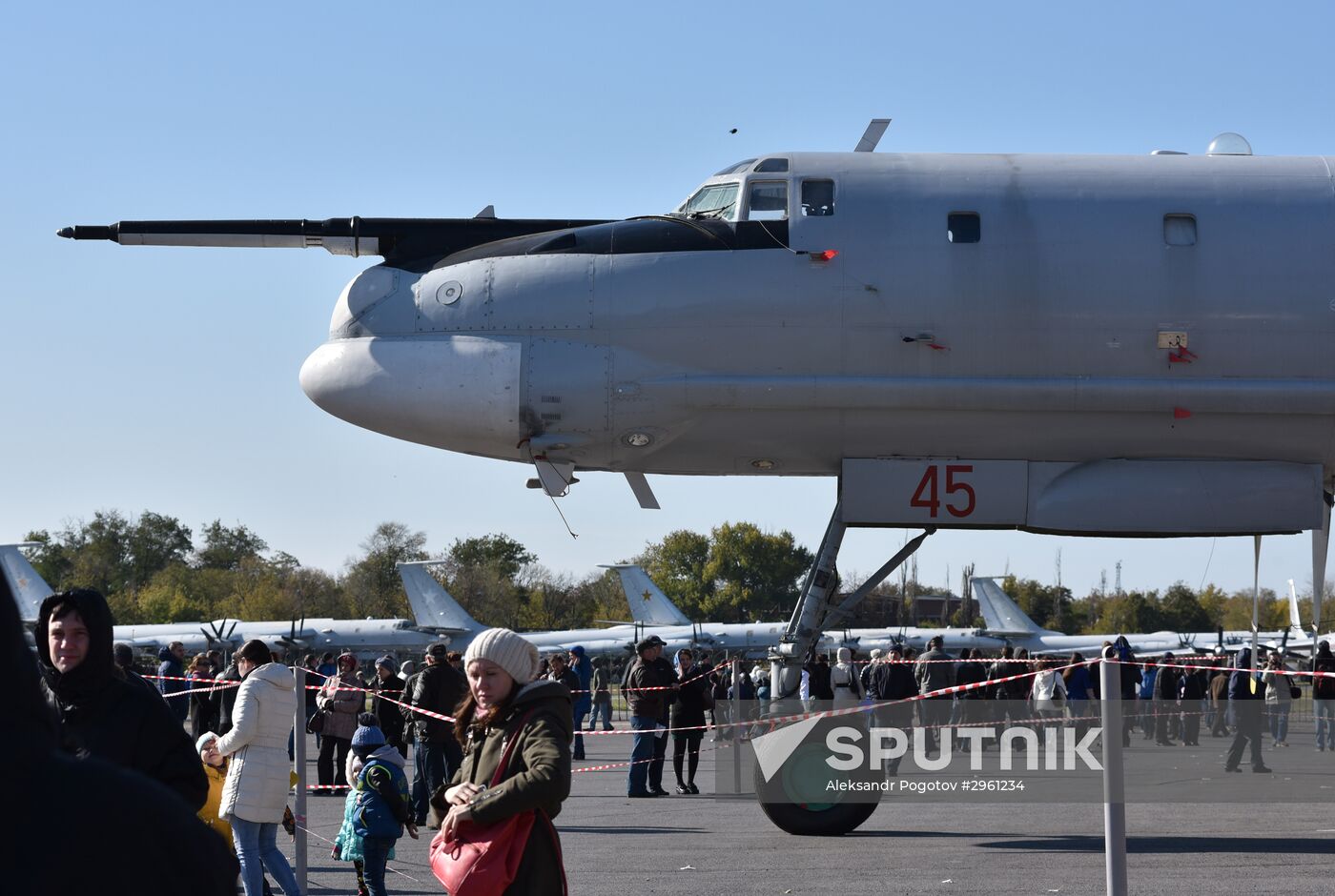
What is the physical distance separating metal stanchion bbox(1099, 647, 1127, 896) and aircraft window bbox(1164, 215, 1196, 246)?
4.33 m

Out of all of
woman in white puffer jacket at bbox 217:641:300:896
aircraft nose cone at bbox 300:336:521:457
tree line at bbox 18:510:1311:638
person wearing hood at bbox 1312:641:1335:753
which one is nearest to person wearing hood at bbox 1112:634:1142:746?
person wearing hood at bbox 1312:641:1335:753

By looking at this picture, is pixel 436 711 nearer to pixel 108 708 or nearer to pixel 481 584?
pixel 108 708

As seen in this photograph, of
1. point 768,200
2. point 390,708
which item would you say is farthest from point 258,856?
point 390,708

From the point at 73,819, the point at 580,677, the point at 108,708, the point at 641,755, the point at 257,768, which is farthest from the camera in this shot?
→ the point at 580,677

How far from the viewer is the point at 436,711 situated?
13.4m

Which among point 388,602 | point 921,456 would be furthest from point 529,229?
point 388,602

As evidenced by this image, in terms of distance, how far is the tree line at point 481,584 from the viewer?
306 feet

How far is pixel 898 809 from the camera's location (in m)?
14.2

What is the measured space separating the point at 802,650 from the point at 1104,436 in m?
2.63

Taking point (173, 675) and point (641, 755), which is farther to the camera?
point (173, 675)

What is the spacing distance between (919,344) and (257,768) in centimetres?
514

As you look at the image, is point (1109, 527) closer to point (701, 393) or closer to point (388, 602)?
point (701, 393)

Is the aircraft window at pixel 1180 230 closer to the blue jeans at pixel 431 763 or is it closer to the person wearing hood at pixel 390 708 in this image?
the blue jeans at pixel 431 763

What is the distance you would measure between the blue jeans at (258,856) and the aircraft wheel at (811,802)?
4.11 metres
